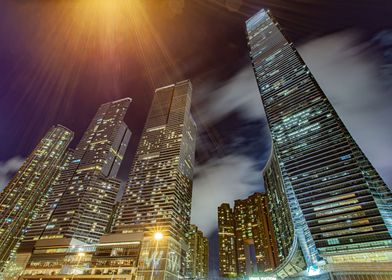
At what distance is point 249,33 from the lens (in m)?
178

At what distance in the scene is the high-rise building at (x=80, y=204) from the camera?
11619 centimetres

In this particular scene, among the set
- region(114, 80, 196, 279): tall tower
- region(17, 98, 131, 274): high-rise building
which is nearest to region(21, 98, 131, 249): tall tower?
region(17, 98, 131, 274): high-rise building

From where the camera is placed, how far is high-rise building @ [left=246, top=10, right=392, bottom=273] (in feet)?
251

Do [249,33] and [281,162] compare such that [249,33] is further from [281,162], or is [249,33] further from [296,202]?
[296,202]

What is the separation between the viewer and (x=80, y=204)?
137 metres

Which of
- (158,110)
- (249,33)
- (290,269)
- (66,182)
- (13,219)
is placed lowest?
(290,269)

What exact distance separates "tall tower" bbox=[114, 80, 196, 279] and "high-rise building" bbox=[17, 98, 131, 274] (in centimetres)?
2461

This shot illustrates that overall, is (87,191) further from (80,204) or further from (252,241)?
(252,241)

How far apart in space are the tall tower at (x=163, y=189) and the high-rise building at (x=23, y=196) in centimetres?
8932

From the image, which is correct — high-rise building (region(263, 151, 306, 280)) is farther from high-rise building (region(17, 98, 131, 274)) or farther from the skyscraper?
the skyscraper

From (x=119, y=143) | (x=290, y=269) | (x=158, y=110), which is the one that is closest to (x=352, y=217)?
(x=290, y=269)

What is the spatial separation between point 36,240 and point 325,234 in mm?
141588

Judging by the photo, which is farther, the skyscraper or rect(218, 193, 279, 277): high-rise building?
rect(218, 193, 279, 277): high-rise building

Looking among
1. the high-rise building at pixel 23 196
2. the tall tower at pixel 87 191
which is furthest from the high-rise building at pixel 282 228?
the high-rise building at pixel 23 196
